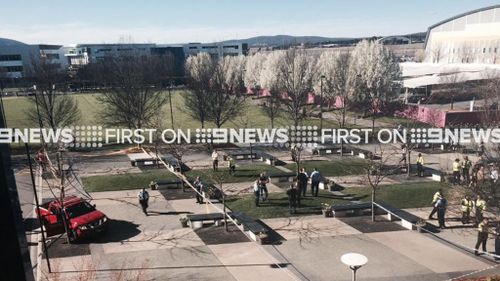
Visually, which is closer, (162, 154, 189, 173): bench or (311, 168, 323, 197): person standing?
(311, 168, 323, 197): person standing

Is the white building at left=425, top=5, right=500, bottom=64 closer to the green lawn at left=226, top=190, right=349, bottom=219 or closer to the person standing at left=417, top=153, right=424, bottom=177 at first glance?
the person standing at left=417, top=153, right=424, bottom=177

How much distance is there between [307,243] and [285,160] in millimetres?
13417

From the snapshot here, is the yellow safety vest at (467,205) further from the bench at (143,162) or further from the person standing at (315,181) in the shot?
the bench at (143,162)

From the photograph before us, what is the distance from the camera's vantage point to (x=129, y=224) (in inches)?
666

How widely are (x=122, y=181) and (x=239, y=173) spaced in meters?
6.29

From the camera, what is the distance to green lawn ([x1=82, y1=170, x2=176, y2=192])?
22303mm

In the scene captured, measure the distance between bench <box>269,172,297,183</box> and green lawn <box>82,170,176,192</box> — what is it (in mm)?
5451

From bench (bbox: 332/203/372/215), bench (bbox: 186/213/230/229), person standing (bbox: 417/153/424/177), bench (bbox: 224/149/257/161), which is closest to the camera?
bench (bbox: 186/213/230/229)

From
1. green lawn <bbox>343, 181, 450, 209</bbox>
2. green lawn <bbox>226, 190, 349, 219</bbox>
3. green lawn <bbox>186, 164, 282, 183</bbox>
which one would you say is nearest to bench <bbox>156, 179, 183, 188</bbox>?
green lawn <bbox>186, 164, 282, 183</bbox>

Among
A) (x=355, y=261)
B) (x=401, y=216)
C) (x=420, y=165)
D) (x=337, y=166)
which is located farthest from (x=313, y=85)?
(x=355, y=261)

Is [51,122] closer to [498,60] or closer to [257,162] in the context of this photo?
[257,162]

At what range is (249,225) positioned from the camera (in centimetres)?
1558

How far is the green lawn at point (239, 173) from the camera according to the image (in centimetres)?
2338

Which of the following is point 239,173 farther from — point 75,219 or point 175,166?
point 75,219
